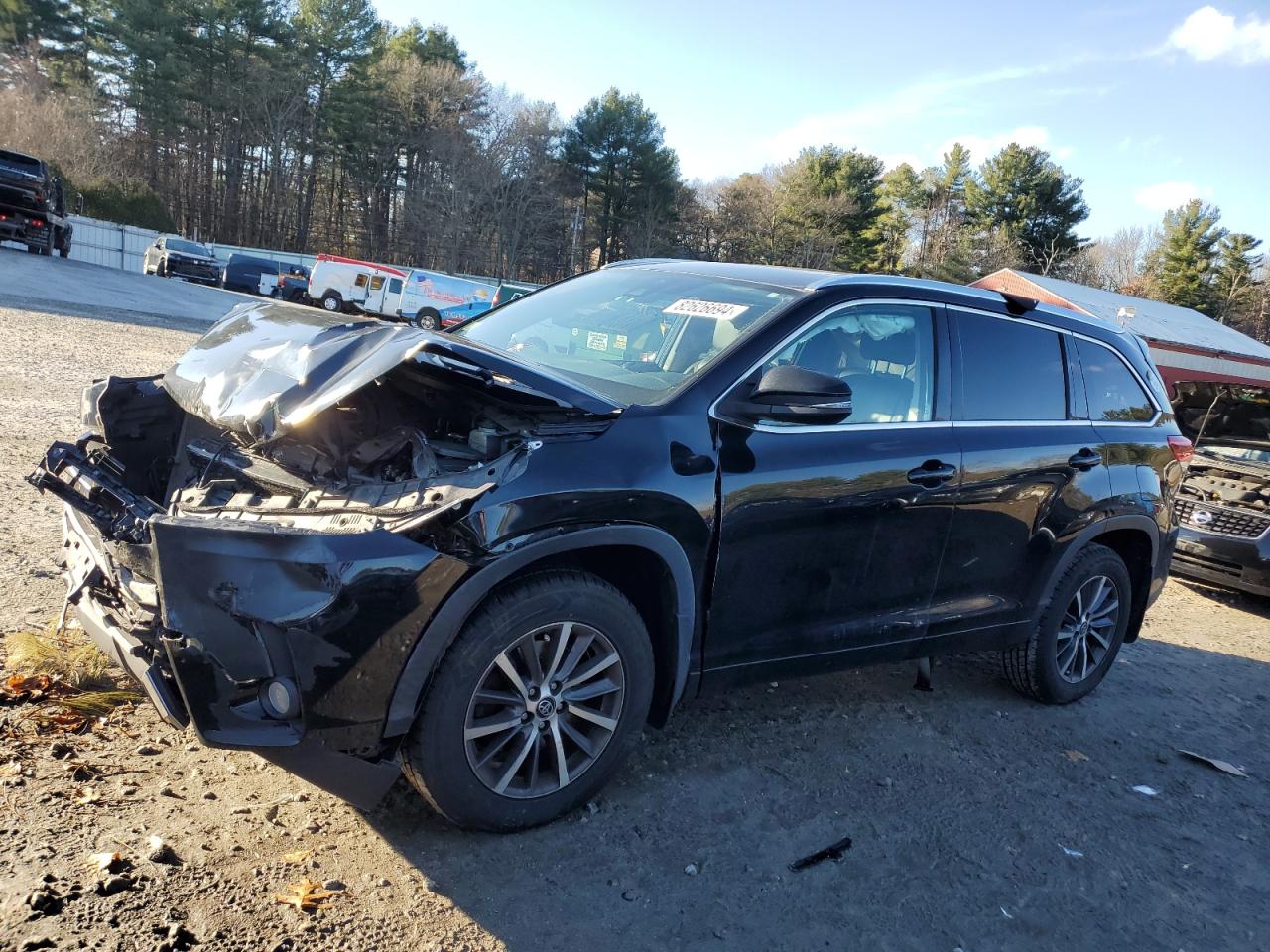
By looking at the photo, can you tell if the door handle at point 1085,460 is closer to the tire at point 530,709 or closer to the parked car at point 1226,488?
the tire at point 530,709

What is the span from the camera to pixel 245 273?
3850 centimetres

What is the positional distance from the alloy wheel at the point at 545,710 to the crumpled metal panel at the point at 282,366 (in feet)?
3.19

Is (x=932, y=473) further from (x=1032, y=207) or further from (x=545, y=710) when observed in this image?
(x=1032, y=207)

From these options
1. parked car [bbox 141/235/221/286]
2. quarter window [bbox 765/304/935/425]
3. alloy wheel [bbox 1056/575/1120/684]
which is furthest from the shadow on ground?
parked car [bbox 141/235/221/286]

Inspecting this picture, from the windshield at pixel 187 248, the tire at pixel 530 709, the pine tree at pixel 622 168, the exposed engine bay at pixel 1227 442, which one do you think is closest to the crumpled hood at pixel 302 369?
the tire at pixel 530 709

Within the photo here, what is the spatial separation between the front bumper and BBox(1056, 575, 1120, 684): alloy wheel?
337 cm

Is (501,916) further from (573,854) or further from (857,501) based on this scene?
(857,501)

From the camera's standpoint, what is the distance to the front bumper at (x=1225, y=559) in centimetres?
769

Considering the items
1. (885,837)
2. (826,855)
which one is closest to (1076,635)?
(885,837)

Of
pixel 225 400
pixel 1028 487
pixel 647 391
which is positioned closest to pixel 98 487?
pixel 225 400

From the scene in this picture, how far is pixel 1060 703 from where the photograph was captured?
5031 millimetres

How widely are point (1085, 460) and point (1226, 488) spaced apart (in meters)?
4.76

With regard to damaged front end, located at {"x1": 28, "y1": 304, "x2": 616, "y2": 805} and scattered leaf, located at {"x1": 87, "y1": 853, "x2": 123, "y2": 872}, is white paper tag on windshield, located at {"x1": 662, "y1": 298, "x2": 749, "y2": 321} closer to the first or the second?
damaged front end, located at {"x1": 28, "y1": 304, "x2": 616, "y2": 805}

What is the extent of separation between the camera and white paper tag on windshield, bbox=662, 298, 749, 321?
3.71 meters
